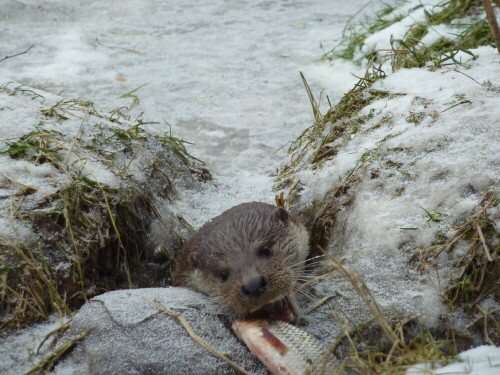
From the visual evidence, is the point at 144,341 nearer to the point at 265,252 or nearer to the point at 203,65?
the point at 265,252

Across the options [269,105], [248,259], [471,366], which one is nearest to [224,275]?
[248,259]

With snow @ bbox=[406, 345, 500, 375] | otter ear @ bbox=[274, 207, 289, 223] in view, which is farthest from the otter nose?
snow @ bbox=[406, 345, 500, 375]

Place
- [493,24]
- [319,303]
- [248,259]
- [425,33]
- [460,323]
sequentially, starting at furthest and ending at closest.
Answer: [425,33] → [493,24] → [248,259] → [319,303] → [460,323]

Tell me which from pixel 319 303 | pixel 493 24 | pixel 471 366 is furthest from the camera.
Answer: pixel 493 24

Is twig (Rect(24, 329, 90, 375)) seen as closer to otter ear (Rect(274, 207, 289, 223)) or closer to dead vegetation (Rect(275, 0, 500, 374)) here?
dead vegetation (Rect(275, 0, 500, 374))

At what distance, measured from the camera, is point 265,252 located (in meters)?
2.84

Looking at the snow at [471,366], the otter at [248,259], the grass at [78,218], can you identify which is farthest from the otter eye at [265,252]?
the snow at [471,366]

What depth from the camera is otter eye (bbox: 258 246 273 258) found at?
2.82 m

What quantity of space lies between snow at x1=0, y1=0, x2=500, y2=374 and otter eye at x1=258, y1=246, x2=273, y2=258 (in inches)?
11.6

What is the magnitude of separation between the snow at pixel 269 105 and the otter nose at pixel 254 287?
271mm

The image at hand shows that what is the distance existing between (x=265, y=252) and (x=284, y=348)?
0.71m

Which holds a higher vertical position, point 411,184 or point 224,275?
point 411,184

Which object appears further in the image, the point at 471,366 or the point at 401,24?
the point at 401,24

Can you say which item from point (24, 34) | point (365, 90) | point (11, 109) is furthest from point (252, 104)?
point (24, 34)
